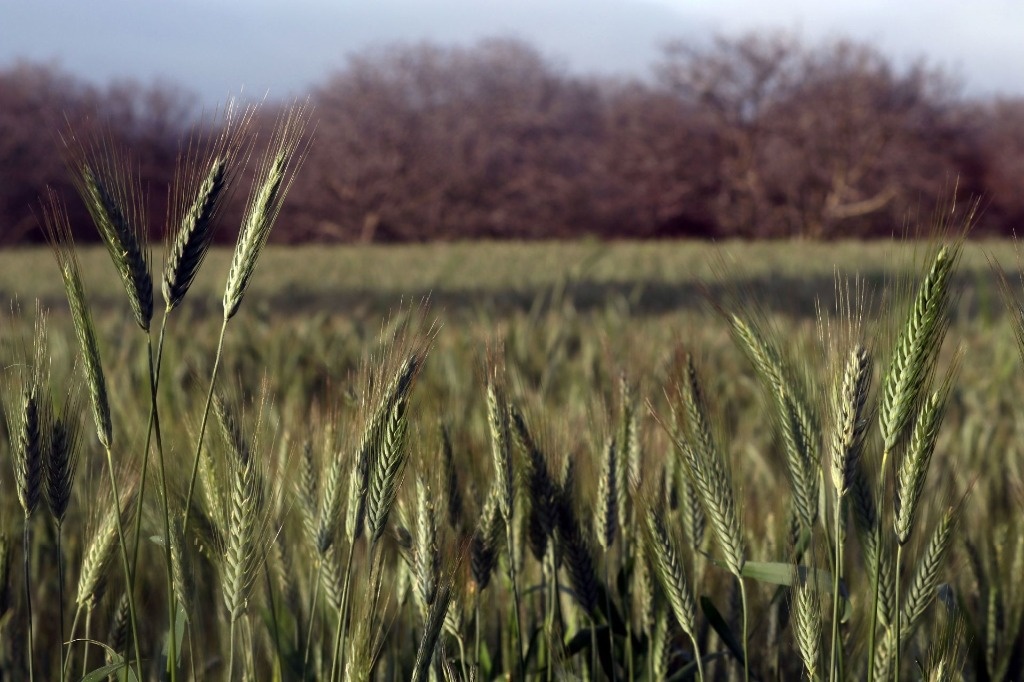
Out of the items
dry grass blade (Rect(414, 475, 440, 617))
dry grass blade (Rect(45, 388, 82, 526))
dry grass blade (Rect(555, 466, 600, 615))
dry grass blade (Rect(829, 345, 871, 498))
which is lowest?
dry grass blade (Rect(555, 466, 600, 615))

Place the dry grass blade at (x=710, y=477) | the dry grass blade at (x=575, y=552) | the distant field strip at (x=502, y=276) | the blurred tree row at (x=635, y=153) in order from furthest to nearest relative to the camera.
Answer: the blurred tree row at (x=635, y=153) < the distant field strip at (x=502, y=276) < the dry grass blade at (x=575, y=552) < the dry grass blade at (x=710, y=477)

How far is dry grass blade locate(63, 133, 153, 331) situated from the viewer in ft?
2.21

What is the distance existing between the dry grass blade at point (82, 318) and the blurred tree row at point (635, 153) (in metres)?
21.0

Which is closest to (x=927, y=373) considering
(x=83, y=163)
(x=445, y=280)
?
(x=83, y=163)

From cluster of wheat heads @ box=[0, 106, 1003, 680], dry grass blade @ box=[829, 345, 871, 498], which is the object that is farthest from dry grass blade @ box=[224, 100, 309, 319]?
dry grass blade @ box=[829, 345, 871, 498]

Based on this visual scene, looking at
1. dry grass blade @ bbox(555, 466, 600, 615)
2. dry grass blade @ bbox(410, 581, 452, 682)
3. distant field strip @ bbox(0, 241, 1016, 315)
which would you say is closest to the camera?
dry grass blade @ bbox(410, 581, 452, 682)

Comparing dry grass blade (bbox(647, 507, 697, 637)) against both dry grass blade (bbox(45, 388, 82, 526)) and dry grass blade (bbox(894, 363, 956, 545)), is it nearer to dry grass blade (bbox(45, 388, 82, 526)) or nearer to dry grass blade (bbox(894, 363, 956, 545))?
dry grass blade (bbox(894, 363, 956, 545))

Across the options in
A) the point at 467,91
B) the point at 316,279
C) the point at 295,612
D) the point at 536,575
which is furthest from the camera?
the point at 467,91

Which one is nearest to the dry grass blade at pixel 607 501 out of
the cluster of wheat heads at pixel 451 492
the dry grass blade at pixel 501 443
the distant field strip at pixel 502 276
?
the cluster of wheat heads at pixel 451 492

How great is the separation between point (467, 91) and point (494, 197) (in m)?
2.56

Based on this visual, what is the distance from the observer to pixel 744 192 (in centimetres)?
2277

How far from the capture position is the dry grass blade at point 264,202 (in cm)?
68

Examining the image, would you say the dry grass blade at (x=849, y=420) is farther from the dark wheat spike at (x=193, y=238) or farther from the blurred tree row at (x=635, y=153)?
the blurred tree row at (x=635, y=153)

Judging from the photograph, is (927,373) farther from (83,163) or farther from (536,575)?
(536,575)
